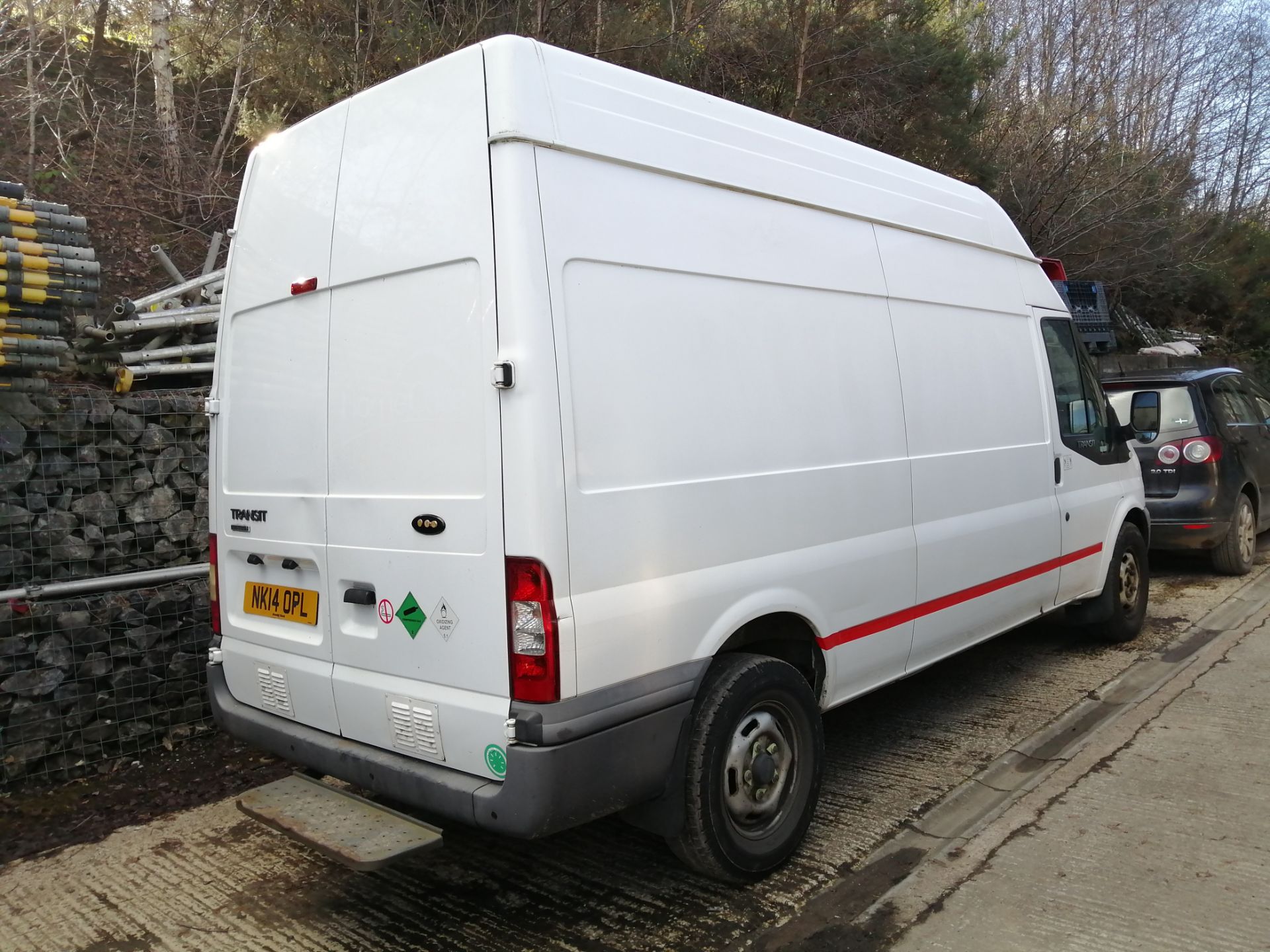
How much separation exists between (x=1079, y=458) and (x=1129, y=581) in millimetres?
1295

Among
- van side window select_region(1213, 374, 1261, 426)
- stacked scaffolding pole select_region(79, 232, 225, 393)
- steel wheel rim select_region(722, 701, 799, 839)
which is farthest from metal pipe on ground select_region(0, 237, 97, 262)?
van side window select_region(1213, 374, 1261, 426)

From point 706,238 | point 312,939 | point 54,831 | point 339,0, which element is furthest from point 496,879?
point 339,0

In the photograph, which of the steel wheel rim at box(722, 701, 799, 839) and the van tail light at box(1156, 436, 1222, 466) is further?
the van tail light at box(1156, 436, 1222, 466)

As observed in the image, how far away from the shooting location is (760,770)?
3340mm

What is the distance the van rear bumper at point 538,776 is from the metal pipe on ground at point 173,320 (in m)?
3.51

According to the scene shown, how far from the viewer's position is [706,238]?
326 centimetres

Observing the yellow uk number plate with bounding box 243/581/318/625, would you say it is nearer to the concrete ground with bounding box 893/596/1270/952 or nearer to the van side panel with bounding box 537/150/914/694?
the van side panel with bounding box 537/150/914/694

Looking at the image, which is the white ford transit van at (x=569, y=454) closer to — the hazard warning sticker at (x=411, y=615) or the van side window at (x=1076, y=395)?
the hazard warning sticker at (x=411, y=615)

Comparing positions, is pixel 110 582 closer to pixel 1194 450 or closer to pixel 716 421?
pixel 716 421

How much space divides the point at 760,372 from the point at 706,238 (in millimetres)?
509

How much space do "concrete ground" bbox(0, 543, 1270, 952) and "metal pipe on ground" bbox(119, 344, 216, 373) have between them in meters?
2.81

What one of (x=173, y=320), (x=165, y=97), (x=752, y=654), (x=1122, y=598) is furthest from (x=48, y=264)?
(x=1122, y=598)

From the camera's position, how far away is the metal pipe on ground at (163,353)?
557 centimetres

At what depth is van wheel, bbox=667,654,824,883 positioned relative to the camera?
307 centimetres
